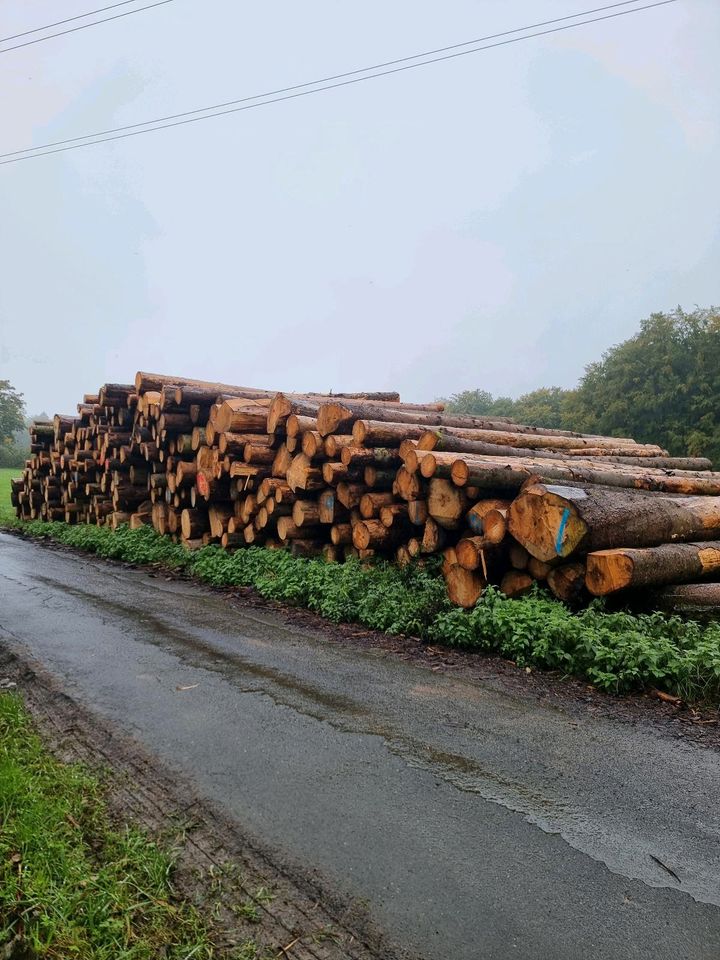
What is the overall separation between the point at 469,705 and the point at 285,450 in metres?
4.90

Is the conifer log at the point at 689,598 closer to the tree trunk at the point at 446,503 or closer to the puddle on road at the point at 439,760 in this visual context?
the tree trunk at the point at 446,503

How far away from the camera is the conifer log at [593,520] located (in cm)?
516

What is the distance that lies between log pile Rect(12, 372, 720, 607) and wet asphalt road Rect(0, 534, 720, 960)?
159cm

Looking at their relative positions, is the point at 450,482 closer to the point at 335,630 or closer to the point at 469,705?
the point at 335,630

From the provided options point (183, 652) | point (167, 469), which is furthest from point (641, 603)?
point (167, 469)

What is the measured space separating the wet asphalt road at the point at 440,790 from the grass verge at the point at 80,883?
0.47 m

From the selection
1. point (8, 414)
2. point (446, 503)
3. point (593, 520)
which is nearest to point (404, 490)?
point (446, 503)

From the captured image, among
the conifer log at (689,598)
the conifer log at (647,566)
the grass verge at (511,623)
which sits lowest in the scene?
the grass verge at (511,623)

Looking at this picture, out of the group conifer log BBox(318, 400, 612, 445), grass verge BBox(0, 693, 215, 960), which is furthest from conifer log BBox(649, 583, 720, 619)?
grass verge BBox(0, 693, 215, 960)

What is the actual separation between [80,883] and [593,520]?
422 centimetres

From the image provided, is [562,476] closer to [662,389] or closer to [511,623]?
[511,623]

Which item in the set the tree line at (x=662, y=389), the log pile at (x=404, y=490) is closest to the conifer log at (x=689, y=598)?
the log pile at (x=404, y=490)

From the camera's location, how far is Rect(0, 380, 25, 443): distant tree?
2203 inches

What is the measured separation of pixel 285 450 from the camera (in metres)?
8.29
